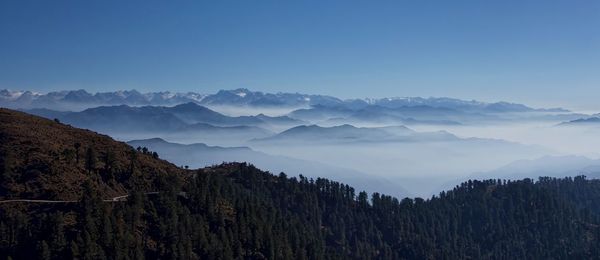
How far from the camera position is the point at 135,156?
112375 millimetres

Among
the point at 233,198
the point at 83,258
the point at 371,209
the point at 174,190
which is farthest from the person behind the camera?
the point at 371,209

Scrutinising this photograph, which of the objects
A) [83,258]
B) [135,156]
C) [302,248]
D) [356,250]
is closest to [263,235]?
[302,248]

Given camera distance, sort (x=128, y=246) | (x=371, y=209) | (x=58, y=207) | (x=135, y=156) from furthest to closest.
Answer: (x=371, y=209), (x=135, y=156), (x=58, y=207), (x=128, y=246)

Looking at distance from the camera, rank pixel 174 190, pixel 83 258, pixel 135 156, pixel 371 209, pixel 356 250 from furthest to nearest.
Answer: pixel 371 209 → pixel 356 250 → pixel 135 156 → pixel 174 190 → pixel 83 258

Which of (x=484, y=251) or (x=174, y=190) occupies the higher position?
(x=174, y=190)

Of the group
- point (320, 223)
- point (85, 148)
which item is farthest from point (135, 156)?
point (320, 223)

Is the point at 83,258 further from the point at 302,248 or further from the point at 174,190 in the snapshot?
the point at 302,248

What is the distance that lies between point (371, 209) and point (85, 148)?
9683 centimetres

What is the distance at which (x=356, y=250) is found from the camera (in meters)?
154

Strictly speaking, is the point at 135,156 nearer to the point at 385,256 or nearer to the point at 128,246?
the point at 128,246

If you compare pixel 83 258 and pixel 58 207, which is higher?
pixel 58 207

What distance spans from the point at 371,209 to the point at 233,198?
7230 centimetres

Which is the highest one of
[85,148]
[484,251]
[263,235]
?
[85,148]

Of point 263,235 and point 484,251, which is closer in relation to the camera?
point 263,235
